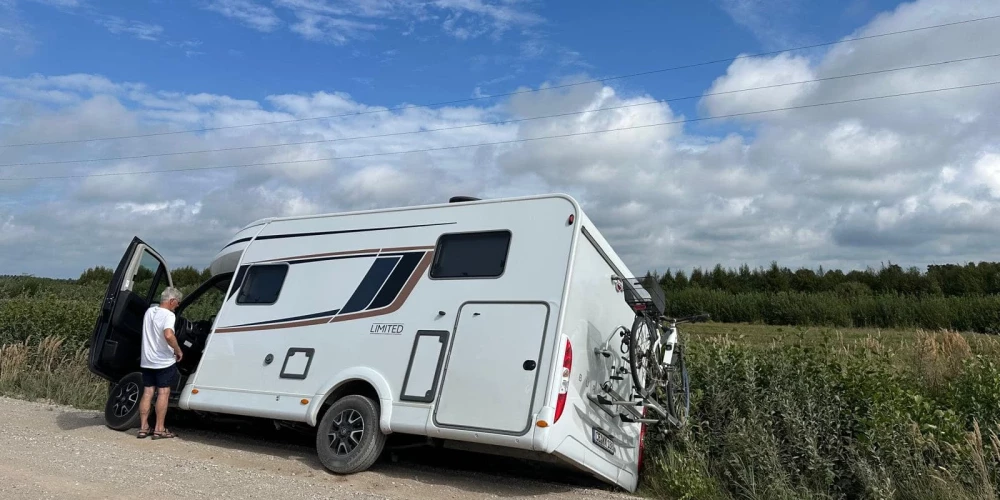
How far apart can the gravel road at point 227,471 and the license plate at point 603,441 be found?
40 cm

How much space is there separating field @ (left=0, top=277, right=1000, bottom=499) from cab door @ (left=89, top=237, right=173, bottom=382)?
20.5 feet

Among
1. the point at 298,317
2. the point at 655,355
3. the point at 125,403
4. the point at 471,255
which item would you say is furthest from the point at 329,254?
the point at 655,355

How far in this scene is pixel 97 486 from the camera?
6254 mm

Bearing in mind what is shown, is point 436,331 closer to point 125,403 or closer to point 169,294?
point 169,294

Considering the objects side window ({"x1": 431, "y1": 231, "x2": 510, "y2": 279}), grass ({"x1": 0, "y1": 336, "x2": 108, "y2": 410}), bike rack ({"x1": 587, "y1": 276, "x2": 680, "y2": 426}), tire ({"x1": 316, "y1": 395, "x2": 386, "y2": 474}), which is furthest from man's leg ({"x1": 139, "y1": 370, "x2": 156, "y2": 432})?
bike rack ({"x1": 587, "y1": 276, "x2": 680, "y2": 426})

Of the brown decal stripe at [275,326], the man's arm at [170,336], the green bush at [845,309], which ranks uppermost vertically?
the green bush at [845,309]

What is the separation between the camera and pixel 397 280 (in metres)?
7.41

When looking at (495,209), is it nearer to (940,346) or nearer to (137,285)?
(137,285)

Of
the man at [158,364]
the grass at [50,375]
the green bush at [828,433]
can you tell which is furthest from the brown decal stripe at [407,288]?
the grass at [50,375]

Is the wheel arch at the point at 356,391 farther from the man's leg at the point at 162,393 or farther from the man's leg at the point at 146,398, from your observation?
the man's leg at the point at 146,398

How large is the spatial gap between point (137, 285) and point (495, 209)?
5.05m

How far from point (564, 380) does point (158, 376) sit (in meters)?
4.87

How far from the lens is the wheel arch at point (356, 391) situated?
6.89m

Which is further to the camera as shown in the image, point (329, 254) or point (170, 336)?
point (170, 336)
